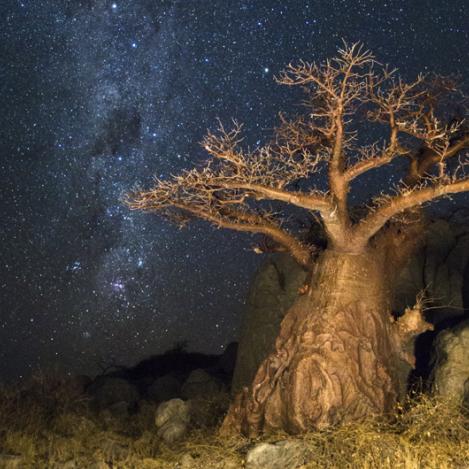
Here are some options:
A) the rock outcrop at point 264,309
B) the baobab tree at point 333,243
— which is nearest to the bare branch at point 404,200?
the baobab tree at point 333,243

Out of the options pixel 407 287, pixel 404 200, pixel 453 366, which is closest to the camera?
pixel 404 200

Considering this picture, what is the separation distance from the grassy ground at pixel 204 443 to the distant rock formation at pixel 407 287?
2066mm

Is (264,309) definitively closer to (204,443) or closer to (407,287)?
(407,287)

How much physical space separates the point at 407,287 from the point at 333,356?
3.89 metres

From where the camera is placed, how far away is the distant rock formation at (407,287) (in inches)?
410

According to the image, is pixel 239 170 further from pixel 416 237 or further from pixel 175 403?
pixel 175 403

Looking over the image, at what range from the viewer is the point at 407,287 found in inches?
412

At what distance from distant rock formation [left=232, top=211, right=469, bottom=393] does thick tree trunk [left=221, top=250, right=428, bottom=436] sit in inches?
110

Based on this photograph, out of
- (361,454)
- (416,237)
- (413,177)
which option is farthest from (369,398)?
(413,177)

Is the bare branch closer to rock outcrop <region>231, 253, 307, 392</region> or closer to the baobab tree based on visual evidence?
the baobab tree

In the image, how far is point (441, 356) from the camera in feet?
27.1

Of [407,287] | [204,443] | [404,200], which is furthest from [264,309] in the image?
[404,200]

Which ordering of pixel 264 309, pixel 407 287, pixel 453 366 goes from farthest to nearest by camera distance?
pixel 264 309, pixel 407 287, pixel 453 366

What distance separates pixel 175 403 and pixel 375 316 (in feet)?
11.7
